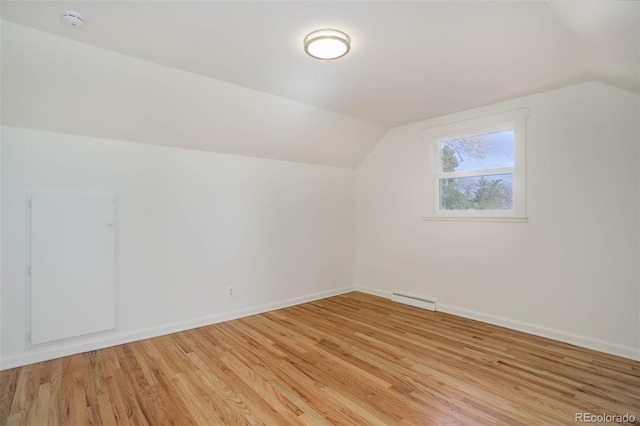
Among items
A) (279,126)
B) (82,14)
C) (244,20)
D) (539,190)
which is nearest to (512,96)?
(539,190)

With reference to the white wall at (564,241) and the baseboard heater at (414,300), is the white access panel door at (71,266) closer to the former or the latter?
the baseboard heater at (414,300)

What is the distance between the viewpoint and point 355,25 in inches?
79.2

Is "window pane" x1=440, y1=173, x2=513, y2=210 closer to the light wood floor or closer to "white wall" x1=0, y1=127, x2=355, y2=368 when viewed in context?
the light wood floor

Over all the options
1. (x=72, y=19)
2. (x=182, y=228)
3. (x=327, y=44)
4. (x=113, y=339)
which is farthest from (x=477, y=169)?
(x=113, y=339)

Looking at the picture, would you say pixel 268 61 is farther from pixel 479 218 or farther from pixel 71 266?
pixel 479 218

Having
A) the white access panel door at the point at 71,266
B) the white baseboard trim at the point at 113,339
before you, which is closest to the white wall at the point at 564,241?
the white baseboard trim at the point at 113,339

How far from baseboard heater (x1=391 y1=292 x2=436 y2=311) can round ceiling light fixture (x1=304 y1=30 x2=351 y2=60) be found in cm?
320

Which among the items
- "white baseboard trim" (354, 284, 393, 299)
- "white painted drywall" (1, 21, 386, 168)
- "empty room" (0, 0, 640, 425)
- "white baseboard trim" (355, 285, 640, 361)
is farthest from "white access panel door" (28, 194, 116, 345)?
"white baseboard trim" (355, 285, 640, 361)

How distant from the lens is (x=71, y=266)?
276cm

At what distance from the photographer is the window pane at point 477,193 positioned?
137 inches

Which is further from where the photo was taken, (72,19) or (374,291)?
Result: (374,291)

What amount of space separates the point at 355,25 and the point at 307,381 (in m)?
2.54

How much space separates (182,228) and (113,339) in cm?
123

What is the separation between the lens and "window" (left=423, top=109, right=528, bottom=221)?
3.36 m
